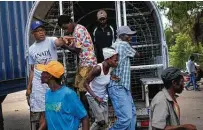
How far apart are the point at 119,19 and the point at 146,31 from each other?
1174 mm

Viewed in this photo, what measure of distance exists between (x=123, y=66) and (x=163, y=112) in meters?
2.20

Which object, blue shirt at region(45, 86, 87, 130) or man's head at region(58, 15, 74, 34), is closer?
blue shirt at region(45, 86, 87, 130)

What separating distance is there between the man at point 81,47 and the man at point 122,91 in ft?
1.80

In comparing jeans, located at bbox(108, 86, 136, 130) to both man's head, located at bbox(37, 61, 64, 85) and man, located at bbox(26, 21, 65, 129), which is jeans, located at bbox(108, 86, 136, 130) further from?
man's head, located at bbox(37, 61, 64, 85)

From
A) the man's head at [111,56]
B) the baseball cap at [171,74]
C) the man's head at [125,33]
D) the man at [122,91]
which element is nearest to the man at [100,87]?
the man's head at [111,56]

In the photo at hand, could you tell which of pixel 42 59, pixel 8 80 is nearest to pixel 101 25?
pixel 42 59

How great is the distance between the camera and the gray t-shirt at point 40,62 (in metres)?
5.05

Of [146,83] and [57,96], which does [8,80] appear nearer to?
[146,83]

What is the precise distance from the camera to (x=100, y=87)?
5.11 meters

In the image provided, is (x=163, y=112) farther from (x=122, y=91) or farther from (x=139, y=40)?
(x=139, y=40)

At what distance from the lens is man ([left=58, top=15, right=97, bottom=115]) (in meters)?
5.42

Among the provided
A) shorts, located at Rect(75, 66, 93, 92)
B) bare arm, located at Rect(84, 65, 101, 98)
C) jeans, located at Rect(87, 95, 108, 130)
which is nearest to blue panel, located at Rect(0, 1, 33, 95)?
shorts, located at Rect(75, 66, 93, 92)

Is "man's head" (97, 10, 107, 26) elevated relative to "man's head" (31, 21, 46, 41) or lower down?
elevated

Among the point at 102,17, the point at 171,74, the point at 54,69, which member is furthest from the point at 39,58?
the point at 171,74
